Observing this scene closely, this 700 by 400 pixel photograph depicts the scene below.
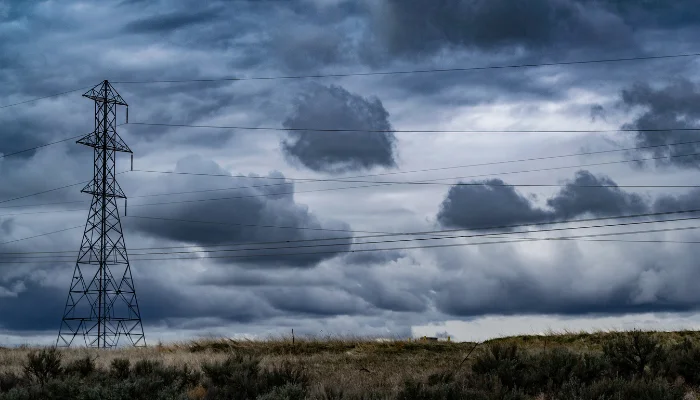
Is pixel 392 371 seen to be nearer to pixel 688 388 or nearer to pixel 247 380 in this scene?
pixel 247 380

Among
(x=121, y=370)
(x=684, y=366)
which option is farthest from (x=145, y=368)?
(x=684, y=366)

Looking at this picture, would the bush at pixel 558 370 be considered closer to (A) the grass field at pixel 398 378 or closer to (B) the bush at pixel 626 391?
(A) the grass field at pixel 398 378

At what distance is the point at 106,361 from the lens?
106 feet

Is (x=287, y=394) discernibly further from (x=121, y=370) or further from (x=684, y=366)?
(x=684, y=366)

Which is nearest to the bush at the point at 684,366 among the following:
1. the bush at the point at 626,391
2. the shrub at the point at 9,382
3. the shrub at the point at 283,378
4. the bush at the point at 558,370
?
the bush at the point at 558,370

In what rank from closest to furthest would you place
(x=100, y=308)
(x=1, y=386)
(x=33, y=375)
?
(x=1, y=386), (x=33, y=375), (x=100, y=308)

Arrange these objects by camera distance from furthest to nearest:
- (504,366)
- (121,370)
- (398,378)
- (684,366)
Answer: (121,370) < (684,366) < (398,378) < (504,366)

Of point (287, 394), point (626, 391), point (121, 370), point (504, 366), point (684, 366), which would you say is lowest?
point (626, 391)

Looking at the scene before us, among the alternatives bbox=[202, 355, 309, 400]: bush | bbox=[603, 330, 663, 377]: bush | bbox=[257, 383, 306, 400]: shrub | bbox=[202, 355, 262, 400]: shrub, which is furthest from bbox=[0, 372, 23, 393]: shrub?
bbox=[603, 330, 663, 377]: bush

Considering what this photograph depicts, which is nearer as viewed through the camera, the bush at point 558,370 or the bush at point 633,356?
the bush at point 558,370

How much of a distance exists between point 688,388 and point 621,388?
3.71 metres

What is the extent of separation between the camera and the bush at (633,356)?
2277cm

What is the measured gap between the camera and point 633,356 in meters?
23.4

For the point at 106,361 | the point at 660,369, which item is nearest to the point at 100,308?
the point at 106,361
